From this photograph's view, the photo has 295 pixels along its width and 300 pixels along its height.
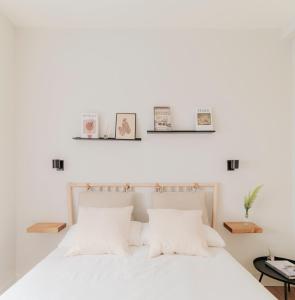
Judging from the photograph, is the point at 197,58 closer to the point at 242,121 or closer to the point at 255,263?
the point at 242,121

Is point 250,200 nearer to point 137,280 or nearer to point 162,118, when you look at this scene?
point 162,118

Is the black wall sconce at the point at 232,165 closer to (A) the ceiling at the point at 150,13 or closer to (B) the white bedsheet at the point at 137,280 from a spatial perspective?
(B) the white bedsheet at the point at 137,280

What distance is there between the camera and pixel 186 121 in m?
2.92

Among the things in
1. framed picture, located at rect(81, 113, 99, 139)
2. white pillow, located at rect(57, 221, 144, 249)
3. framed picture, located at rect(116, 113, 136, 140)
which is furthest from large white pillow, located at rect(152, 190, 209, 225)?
framed picture, located at rect(81, 113, 99, 139)

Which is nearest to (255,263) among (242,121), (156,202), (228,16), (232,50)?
(156,202)

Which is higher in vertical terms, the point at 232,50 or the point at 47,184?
the point at 232,50

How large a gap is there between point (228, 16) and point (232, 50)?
39 centimetres

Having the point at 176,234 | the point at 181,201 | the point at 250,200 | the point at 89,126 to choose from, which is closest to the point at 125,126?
the point at 89,126

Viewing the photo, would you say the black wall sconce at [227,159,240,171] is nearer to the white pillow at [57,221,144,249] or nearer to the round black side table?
the round black side table

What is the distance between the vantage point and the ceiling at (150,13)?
2.41m

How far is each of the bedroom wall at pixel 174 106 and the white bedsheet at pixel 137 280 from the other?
921 millimetres

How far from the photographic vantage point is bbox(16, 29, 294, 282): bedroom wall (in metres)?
2.90

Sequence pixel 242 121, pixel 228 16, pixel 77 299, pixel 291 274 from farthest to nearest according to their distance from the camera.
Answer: pixel 242 121, pixel 228 16, pixel 291 274, pixel 77 299

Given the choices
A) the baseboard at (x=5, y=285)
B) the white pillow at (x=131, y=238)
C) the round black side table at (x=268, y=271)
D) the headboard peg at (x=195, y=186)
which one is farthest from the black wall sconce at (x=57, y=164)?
the round black side table at (x=268, y=271)
